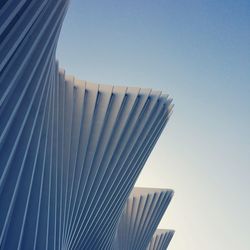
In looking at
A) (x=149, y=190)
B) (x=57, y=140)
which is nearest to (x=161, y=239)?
(x=149, y=190)

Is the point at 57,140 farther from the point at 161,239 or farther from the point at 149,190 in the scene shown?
the point at 161,239

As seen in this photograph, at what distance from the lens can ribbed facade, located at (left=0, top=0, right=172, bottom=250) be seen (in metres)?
11.9

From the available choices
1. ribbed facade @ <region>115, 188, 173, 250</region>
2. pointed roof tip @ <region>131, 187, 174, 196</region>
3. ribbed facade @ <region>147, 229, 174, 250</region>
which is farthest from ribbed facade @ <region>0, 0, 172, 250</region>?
ribbed facade @ <region>147, 229, 174, 250</region>

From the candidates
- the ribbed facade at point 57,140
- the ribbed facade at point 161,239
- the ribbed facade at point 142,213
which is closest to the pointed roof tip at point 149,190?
the ribbed facade at point 142,213

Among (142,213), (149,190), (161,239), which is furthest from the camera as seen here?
(161,239)

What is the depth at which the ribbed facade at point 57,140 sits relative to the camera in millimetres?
11945

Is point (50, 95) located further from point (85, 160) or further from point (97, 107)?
point (85, 160)

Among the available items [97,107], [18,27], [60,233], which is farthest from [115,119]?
[18,27]

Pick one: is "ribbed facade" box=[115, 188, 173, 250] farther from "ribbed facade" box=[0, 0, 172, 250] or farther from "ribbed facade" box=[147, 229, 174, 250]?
"ribbed facade" box=[147, 229, 174, 250]

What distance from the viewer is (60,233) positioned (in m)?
20.6

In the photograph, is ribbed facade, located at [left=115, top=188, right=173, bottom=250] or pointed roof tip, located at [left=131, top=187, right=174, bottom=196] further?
pointed roof tip, located at [left=131, top=187, right=174, bottom=196]

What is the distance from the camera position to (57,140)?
1969 cm

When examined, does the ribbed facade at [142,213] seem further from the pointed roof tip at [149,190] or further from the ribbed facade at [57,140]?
the ribbed facade at [57,140]

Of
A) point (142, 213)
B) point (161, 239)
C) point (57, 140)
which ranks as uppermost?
point (57, 140)
